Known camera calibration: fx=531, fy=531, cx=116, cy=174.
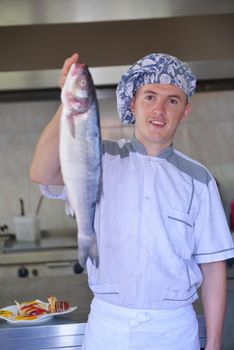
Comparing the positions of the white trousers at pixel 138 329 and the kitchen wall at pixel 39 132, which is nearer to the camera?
the white trousers at pixel 138 329

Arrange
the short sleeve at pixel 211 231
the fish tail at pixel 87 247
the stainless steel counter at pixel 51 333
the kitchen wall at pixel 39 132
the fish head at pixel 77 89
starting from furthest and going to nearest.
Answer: the kitchen wall at pixel 39 132, the stainless steel counter at pixel 51 333, the short sleeve at pixel 211 231, the fish tail at pixel 87 247, the fish head at pixel 77 89

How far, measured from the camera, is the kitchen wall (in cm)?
435

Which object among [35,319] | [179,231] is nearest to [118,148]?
[179,231]

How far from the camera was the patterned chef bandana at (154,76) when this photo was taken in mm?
1402

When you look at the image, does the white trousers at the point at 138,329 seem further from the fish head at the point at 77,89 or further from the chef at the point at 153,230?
the fish head at the point at 77,89

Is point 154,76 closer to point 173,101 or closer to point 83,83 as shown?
point 173,101

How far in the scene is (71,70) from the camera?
96 cm

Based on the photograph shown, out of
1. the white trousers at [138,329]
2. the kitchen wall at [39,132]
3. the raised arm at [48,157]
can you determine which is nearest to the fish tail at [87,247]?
the raised arm at [48,157]

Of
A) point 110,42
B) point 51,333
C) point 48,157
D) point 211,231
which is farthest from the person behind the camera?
point 110,42

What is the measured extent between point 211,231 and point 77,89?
692 mm

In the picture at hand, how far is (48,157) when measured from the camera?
4.17ft

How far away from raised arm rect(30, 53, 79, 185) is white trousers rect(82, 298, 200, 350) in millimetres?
379

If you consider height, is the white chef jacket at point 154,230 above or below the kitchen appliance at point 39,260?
above

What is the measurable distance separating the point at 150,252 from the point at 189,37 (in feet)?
8.18
